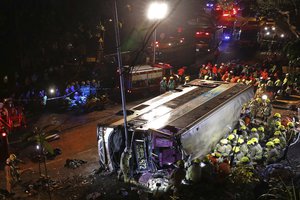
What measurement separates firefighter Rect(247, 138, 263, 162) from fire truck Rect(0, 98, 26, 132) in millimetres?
11443

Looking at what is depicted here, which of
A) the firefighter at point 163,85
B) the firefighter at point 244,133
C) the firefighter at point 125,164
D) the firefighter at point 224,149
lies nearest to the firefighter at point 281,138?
the firefighter at point 244,133

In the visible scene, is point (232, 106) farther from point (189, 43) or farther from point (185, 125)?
point (189, 43)

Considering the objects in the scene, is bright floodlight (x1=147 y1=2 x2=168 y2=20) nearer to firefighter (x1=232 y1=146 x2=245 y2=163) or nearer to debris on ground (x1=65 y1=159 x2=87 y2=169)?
firefighter (x1=232 y1=146 x2=245 y2=163)

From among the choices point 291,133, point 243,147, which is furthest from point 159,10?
point 291,133

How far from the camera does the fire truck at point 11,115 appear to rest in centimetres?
1647

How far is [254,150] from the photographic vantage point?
13.5 m

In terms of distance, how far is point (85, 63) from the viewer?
27.5 meters

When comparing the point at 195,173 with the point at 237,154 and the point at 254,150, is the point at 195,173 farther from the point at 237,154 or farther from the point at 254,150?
the point at 254,150

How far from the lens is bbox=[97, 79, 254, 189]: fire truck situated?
12.1 metres

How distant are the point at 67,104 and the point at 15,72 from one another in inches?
175

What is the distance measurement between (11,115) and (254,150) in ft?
41.2

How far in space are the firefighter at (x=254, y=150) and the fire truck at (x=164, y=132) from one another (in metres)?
1.63

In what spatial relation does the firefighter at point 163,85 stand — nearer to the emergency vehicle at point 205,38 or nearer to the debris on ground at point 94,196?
the debris on ground at point 94,196

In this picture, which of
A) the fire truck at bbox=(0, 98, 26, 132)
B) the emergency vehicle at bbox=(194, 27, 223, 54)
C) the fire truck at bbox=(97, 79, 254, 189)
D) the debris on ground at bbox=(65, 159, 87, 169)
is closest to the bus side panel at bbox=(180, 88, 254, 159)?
the fire truck at bbox=(97, 79, 254, 189)
